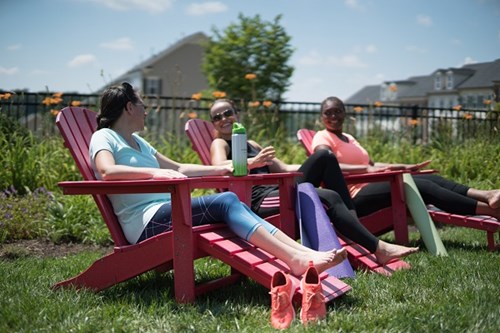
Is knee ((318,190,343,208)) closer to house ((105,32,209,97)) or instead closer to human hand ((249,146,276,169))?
human hand ((249,146,276,169))

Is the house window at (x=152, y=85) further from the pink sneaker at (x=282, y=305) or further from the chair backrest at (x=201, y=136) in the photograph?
the pink sneaker at (x=282, y=305)

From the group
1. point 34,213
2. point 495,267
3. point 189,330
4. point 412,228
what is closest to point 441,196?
point 495,267

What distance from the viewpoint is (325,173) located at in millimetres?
3852

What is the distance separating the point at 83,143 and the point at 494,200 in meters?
3.09

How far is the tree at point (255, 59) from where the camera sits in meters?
20.1

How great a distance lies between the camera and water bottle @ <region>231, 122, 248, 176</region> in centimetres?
310

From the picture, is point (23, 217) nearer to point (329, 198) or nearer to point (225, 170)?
point (225, 170)

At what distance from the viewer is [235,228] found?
2848 mm

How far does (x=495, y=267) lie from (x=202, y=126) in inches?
99.6

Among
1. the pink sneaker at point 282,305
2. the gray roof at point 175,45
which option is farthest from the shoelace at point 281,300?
the gray roof at point 175,45

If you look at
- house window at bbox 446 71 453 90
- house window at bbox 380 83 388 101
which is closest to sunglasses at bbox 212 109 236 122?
house window at bbox 446 71 453 90

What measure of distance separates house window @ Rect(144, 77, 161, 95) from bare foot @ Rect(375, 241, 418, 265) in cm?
3002

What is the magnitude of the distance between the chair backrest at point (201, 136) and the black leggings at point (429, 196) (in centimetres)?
130

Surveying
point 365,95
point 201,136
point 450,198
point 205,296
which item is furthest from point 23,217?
point 365,95
